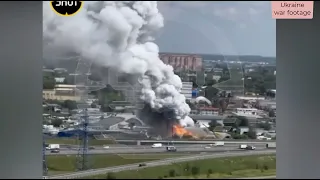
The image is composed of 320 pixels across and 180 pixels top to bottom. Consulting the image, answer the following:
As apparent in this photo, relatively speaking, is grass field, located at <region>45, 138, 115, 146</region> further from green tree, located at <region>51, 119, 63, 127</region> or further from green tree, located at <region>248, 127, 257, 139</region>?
green tree, located at <region>248, 127, 257, 139</region>

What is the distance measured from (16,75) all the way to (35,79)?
0.10m

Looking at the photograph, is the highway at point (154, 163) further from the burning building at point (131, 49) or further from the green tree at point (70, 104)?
the green tree at point (70, 104)

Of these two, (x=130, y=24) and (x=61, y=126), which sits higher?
(x=130, y=24)

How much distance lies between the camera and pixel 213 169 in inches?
79.2

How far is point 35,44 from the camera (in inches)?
75.7

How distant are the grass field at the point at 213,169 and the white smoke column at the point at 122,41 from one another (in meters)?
0.30

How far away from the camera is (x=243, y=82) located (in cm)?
198

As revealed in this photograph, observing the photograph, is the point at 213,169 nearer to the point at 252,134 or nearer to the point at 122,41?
the point at 252,134

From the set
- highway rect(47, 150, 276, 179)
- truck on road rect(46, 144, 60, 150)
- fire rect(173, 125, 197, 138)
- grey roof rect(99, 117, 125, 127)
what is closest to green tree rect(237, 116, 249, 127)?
highway rect(47, 150, 276, 179)

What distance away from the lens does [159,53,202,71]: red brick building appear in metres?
1.98

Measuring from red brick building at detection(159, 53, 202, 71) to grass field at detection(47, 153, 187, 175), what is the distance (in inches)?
18.8

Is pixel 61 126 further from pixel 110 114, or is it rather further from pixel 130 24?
pixel 130 24

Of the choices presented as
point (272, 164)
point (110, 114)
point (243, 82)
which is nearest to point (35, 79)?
point (110, 114)

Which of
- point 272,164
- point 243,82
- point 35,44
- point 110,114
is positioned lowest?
point 272,164
